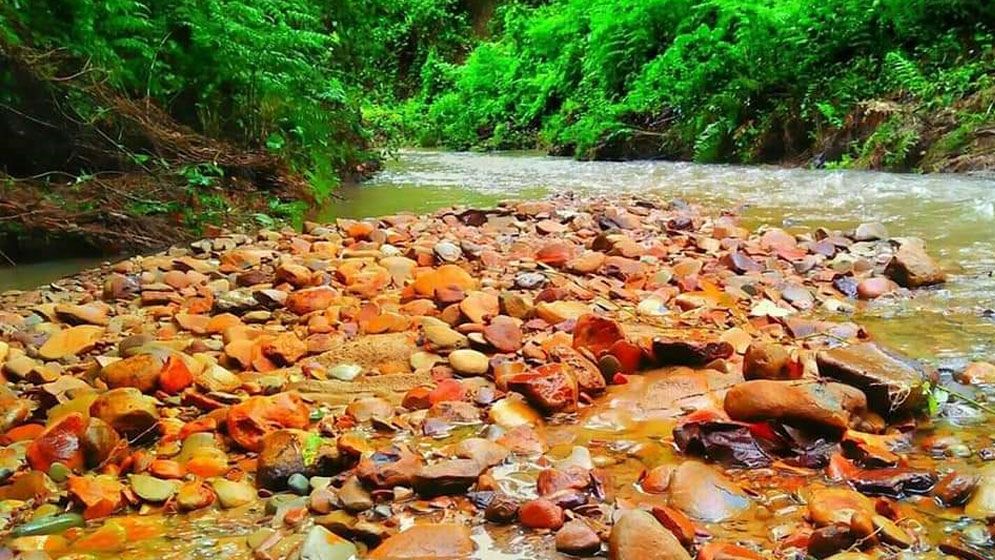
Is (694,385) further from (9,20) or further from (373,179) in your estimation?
(373,179)

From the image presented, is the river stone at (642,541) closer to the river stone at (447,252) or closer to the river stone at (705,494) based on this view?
the river stone at (705,494)

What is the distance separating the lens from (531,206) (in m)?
5.90

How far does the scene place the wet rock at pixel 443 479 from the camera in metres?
1.78

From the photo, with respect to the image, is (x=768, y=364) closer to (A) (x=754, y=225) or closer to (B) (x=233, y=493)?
(B) (x=233, y=493)

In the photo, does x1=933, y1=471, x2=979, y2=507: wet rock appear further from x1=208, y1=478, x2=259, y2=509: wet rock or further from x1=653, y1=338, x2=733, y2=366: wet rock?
x1=208, y1=478, x2=259, y2=509: wet rock

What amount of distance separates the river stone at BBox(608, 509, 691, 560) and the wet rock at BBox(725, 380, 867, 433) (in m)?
0.63

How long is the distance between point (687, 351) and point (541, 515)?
1.09 meters

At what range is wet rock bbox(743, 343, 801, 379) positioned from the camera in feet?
7.68

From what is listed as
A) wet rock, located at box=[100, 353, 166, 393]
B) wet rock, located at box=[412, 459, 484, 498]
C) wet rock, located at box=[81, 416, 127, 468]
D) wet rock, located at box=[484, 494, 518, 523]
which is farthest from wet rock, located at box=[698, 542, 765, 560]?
wet rock, located at box=[100, 353, 166, 393]

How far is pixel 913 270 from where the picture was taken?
11.6 feet

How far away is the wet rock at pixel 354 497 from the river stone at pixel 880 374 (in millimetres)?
1360

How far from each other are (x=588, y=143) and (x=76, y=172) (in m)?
8.21

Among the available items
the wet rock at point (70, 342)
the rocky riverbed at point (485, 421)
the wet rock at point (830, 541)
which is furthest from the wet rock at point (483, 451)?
the wet rock at point (70, 342)

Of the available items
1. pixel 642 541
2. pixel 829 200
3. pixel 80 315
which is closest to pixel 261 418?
pixel 642 541
